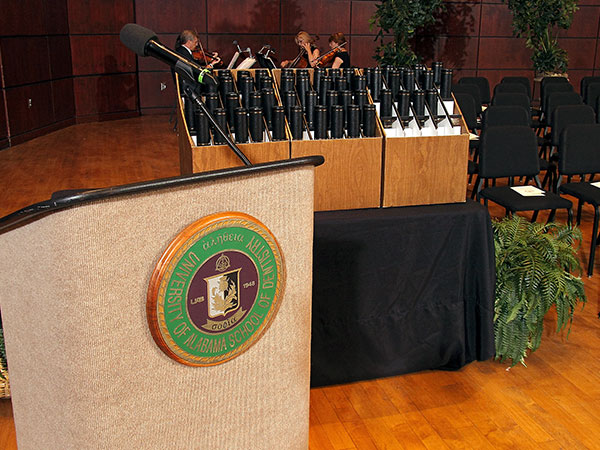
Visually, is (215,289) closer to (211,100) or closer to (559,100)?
(211,100)

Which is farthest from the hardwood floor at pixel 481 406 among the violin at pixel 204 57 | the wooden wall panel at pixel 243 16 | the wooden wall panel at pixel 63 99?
the wooden wall panel at pixel 243 16

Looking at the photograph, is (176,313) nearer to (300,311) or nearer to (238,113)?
(300,311)

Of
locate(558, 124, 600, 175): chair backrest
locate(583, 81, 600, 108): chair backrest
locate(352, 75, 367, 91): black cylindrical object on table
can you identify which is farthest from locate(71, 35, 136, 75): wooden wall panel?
locate(352, 75, 367, 91): black cylindrical object on table

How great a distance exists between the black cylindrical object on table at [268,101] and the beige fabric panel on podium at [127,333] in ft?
3.79

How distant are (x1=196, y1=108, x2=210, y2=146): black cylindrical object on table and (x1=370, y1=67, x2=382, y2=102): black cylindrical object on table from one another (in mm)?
775

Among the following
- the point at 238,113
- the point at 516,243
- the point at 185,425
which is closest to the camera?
the point at 185,425

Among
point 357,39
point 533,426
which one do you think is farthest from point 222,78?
point 357,39

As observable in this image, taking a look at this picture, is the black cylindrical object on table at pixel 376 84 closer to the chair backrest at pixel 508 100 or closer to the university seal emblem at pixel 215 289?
the university seal emblem at pixel 215 289

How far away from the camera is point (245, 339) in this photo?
1.31 m

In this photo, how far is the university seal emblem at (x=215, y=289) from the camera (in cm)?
115

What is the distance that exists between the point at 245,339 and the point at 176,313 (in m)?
0.20

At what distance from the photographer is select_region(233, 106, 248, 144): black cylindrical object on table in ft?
7.66

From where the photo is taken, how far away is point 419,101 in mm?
2648

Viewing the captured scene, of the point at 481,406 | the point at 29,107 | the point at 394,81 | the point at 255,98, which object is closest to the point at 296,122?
the point at 255,98
